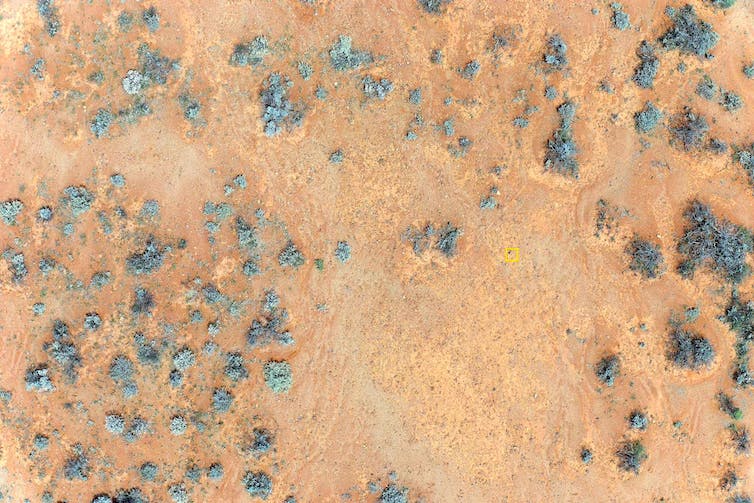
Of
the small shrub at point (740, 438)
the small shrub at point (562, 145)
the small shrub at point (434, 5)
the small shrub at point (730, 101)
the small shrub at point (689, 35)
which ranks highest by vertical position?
the small shrub at point (434, 5)

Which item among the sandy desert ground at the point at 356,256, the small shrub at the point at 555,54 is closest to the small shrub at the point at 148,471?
the sandy desert ground at the point at 356,256

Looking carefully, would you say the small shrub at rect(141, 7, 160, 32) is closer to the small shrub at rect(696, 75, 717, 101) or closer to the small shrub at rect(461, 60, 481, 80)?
the small shrub at rect(461, 60, 481, 80)

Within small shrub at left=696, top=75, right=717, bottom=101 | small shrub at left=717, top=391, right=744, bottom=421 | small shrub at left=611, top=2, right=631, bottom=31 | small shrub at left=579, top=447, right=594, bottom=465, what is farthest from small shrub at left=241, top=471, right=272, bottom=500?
small shrub at left=696, top=75, right=717, bottom=101

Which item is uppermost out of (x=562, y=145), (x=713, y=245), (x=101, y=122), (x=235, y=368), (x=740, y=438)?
(x=101, y=122)

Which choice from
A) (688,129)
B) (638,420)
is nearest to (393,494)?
(638,420)

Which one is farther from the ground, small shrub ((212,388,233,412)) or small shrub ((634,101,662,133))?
small shrub ((634,101,662,133))

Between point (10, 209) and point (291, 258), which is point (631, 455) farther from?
point (10, 209)

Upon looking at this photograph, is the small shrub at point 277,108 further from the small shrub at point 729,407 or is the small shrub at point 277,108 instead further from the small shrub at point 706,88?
the small shrub at point 729,407

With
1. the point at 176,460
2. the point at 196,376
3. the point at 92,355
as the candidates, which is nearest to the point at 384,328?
the point at 196,376
